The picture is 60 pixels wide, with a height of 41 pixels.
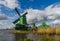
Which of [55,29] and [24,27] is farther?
[24,27]

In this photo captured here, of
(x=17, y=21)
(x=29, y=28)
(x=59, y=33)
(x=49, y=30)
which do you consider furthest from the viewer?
(x=17, y=21)

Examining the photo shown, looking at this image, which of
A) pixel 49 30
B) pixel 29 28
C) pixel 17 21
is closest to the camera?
pixel 49 30

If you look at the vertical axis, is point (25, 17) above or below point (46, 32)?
above

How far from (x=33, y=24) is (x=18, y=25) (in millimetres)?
5661

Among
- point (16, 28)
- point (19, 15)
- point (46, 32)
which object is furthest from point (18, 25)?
point (46, 32)

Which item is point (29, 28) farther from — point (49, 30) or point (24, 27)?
point (49, 30)

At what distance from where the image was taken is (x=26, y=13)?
3536 inches

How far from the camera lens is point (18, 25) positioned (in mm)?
81875

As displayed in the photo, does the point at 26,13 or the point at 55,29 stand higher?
the point at 26,13

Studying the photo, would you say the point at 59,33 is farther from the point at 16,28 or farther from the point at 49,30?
the point at 16,28

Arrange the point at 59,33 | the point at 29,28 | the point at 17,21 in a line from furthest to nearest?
the point at 17,21 → the point at 29,28 → the point at 59,33

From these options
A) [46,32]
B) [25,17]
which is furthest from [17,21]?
[46,32]

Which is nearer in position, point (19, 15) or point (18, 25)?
point (18, 25)

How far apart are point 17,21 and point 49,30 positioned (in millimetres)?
40072
